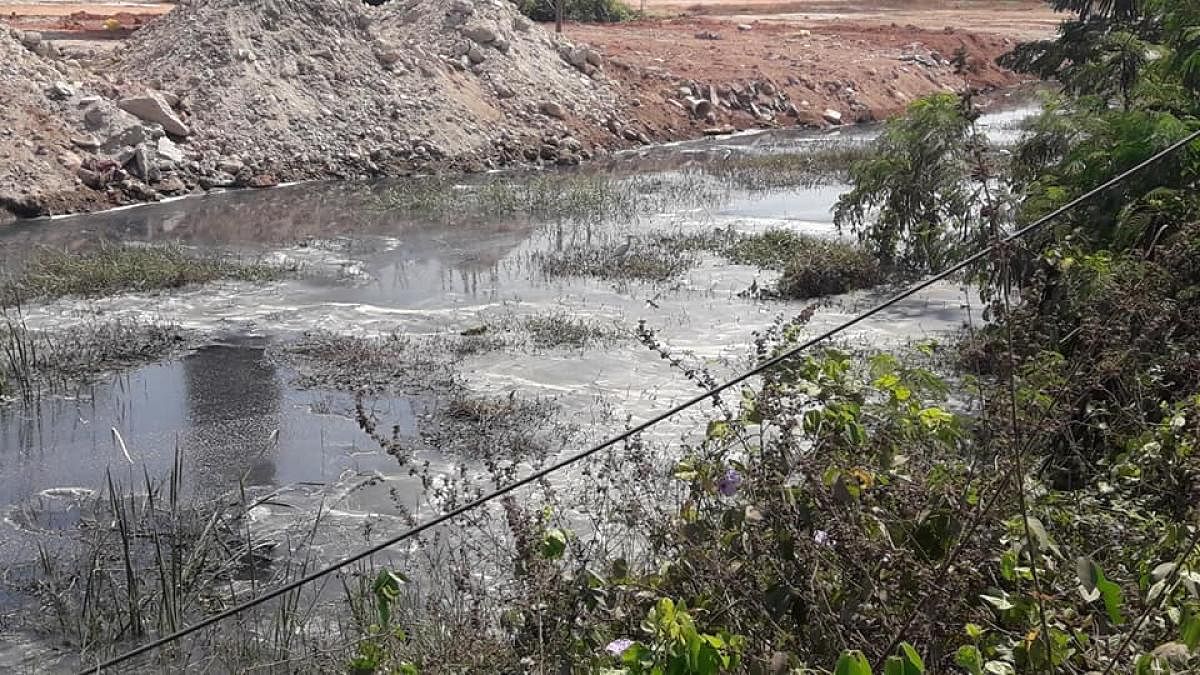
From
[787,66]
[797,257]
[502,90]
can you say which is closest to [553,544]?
[797,257]

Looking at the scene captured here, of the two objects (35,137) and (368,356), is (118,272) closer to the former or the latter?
(368,356)

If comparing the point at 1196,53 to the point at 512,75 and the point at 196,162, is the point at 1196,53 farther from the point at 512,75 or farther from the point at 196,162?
the point at 512,75

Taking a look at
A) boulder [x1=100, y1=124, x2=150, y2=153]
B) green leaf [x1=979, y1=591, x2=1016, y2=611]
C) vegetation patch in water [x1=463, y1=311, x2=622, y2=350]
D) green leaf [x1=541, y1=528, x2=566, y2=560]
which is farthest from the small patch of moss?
green leaf [x1=979, y1=591, x2=1016, y2=611]

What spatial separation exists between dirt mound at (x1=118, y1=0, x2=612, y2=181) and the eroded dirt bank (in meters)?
0.04

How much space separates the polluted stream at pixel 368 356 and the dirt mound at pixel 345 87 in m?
3.25

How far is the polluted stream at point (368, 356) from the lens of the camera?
748 cm

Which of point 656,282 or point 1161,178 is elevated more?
point 1161,178

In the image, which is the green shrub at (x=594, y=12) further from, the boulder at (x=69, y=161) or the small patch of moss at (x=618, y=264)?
the small patch of moss at (x=618, y=264)

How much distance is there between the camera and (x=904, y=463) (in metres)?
3.64

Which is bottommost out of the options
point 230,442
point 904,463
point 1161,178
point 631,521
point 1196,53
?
point 230,442

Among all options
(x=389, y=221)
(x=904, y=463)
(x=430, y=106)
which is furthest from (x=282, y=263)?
(x=904, y=463)

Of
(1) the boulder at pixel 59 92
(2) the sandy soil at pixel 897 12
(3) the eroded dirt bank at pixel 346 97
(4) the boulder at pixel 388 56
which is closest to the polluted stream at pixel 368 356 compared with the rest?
(3) the eroded dirt bank at pixel 346 97

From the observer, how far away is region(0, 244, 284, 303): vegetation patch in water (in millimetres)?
12125

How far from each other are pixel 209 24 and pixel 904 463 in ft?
69.5
